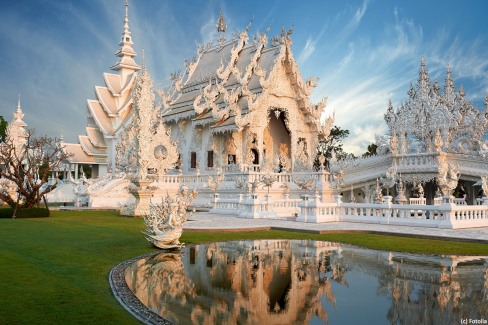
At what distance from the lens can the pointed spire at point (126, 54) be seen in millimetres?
41219

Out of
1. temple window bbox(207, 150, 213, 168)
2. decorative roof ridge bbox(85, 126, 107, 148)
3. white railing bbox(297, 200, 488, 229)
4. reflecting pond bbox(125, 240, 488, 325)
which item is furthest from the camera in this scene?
decorative roof ridge bbox(85, 126, 107, 148)

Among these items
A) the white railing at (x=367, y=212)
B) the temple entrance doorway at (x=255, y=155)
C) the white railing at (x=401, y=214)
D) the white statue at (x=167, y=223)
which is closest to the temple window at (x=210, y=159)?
the temple entrance doorway at (x=255, y=155)

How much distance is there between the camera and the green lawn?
14.7 feet

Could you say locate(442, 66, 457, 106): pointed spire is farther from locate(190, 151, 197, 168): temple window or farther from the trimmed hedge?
the trimmed hedge

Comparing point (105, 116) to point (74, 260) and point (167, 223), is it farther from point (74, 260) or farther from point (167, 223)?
point (74, 260)

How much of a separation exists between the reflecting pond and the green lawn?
496 mm

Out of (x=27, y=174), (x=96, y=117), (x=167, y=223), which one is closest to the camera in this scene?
(x=167, y=223)

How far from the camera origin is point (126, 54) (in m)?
42.0

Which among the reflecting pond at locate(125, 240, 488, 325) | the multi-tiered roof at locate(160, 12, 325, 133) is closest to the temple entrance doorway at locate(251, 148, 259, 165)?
the multi-tiered roof at locate(160, 12, 325, 133)

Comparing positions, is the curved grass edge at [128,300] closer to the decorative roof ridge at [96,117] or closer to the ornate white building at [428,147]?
the ornate white building at [428,147]

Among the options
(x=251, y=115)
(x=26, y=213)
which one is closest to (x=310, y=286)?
(x=26, y=213)

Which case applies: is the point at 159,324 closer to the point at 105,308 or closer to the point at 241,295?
the point at 105,308

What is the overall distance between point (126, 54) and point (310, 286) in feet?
129

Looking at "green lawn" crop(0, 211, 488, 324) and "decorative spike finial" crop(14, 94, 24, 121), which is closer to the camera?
"green lawn" crop(0, 211, 488, 324)
